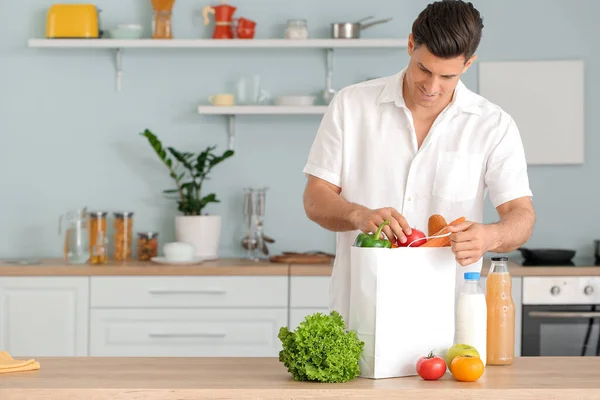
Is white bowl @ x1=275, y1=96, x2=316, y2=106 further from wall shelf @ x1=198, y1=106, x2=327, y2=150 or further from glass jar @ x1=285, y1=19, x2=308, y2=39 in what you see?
glass jar @ x1=285, y1=19, x2=308, y2=39

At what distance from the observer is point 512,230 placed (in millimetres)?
2316

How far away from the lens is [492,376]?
2119mm

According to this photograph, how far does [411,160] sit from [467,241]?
1.65ft

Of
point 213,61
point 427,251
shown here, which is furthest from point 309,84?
point 427,251

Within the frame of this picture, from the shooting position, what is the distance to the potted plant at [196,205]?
434 cm

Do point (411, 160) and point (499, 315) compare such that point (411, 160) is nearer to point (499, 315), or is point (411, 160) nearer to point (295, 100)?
point (499, 315)

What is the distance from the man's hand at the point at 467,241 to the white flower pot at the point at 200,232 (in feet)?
7.70

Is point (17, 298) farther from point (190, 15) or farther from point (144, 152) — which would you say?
point (190, 15)

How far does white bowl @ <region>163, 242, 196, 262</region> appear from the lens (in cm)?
414

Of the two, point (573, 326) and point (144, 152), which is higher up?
point (144, 152)

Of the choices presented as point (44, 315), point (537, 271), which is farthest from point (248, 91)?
point (537, 271)

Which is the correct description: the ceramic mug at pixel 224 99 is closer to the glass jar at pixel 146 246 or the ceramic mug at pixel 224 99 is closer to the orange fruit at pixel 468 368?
the glass jar at pixel 146 246

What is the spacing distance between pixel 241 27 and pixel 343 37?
484mm

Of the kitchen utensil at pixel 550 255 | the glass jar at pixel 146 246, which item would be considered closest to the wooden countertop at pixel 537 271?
the kitchen utensil at pixel 550 255
